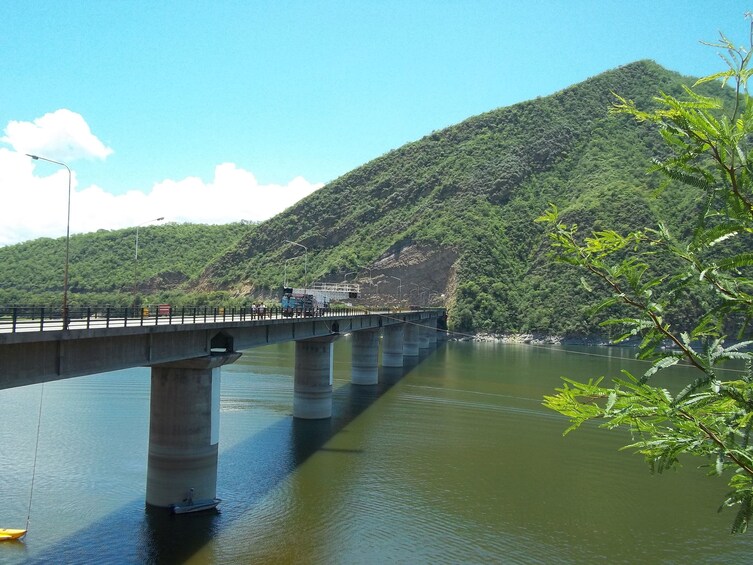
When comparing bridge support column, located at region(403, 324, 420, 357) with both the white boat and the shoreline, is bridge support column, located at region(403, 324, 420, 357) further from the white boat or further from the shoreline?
the white boat

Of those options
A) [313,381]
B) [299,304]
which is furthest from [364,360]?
[313,381]

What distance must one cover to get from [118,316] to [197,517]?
30.5 ft

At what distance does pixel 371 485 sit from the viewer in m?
31.1

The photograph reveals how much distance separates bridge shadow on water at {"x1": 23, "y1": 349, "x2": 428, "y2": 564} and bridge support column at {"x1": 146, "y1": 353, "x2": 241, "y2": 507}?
98cm

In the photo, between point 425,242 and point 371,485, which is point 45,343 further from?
point 425,242

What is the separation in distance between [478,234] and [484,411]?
368ft

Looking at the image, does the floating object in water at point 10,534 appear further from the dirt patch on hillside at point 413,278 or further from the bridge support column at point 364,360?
the dirt patch on hillside at point 413,278

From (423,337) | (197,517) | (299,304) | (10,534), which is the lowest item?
(197,517)

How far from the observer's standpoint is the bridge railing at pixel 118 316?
19.3m

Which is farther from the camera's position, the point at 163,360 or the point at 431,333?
the point at 431,333

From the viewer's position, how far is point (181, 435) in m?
25.7

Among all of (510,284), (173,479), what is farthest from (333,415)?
(510,284)

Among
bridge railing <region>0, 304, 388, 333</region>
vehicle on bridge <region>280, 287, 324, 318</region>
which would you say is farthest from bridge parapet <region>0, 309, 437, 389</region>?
vehicle on bridge <region>280, 287, 324, 318</region>

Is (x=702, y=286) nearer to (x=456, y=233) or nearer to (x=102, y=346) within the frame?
(x=102, y=346)
